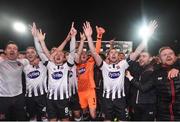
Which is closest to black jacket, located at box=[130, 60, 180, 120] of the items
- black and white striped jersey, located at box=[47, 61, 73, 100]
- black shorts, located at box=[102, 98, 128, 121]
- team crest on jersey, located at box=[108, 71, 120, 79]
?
team crest on jersey, located at box=[108, 71, 120, 79]

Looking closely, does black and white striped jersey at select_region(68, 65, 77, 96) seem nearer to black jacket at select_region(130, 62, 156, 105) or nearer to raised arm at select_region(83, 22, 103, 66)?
raised arm at select_region(83, 22, 103, 66)

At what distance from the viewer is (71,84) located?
27.5ft

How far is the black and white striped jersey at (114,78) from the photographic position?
794cm

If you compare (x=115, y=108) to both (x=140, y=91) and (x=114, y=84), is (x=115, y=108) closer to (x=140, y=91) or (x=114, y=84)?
(x=114, y=84)

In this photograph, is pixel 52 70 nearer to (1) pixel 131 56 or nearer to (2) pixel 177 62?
(1) pixel 131 56

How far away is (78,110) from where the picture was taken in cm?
857

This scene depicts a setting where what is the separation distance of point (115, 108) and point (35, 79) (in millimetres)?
2095

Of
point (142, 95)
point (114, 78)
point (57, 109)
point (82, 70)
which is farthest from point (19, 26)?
point (142, 95)

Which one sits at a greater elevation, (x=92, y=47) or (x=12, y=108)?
(x=92, y=47)

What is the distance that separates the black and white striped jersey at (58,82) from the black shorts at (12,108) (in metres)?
0.73

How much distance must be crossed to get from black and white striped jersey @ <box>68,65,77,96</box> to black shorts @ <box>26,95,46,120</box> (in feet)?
2.50

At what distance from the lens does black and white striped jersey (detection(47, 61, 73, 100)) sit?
8.03 meters

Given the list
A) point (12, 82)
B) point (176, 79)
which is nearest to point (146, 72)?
point (176, 79)

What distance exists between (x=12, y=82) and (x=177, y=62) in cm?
378
